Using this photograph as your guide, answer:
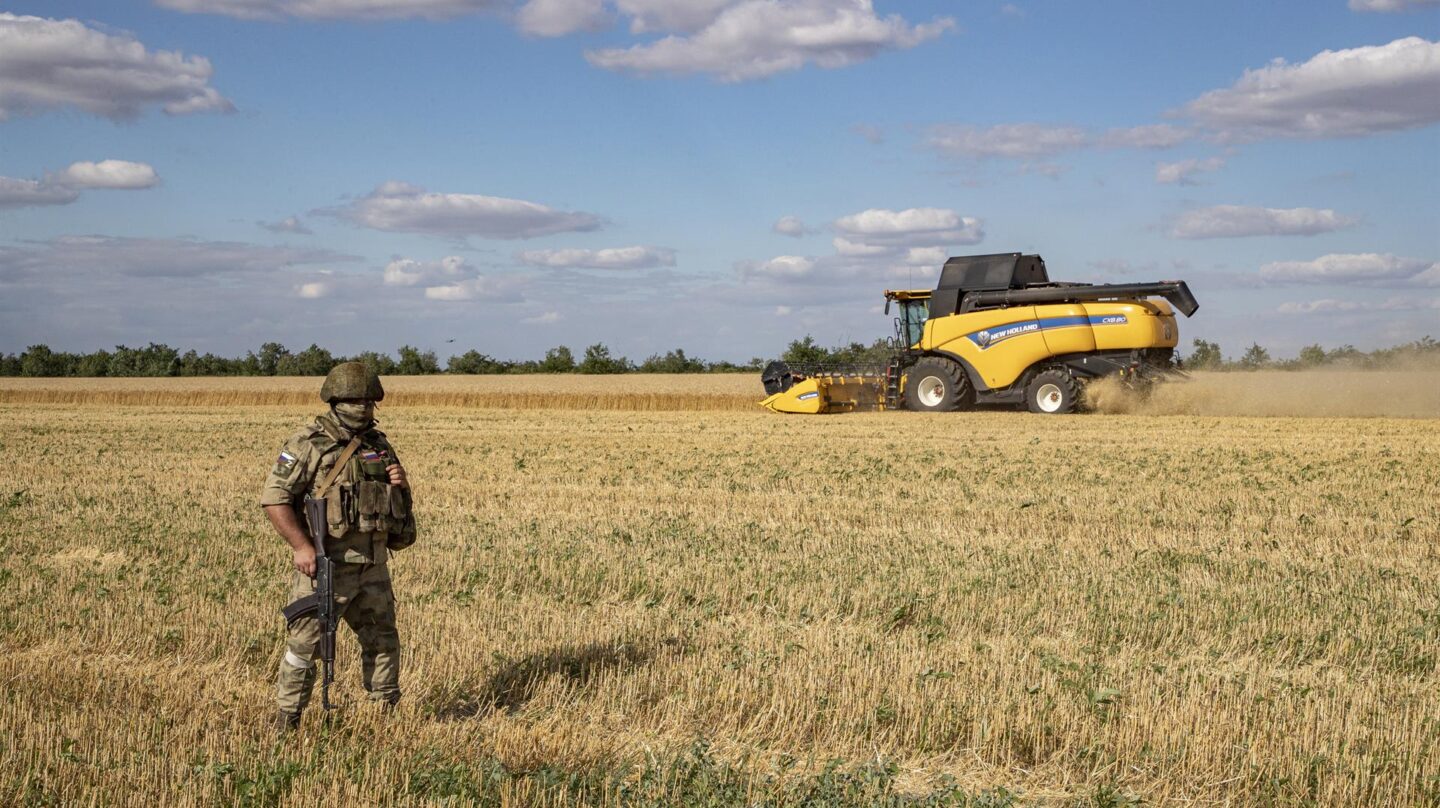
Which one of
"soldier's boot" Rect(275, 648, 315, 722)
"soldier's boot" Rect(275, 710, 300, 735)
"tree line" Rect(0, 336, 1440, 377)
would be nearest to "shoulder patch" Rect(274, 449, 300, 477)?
"soldier's boot" Rect(275, 648, 315, 722)

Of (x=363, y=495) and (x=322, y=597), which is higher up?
(x=363, y=495)

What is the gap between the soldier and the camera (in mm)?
5863

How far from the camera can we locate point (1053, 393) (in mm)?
26250

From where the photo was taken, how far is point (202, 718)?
5.97 m

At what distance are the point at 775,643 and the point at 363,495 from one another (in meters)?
2.68

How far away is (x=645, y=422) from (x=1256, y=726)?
2456 cm

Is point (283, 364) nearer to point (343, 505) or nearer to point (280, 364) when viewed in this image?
point (280, 364)

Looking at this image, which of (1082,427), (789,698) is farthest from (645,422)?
(789,698)

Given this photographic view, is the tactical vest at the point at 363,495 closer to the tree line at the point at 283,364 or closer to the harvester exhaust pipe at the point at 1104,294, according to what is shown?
the harvester exhaust pipe at the point at 1104,294

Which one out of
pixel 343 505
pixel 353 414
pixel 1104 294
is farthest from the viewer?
pixel 1104 294

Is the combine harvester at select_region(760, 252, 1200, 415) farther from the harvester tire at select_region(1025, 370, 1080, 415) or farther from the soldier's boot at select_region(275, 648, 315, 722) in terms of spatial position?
the soldier's boot at select_region(275, 648, 315, 722)

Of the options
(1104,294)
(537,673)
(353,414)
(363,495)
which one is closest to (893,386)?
(1104,294)

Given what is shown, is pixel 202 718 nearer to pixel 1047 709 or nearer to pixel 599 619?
pixel 599 619

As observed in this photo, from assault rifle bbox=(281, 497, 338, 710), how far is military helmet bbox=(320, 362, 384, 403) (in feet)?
1.61
